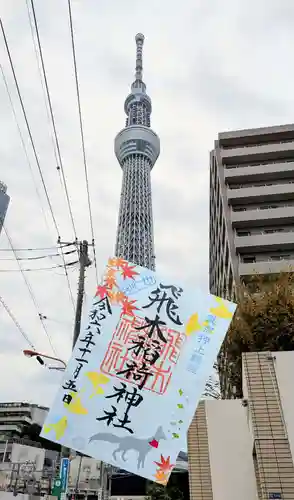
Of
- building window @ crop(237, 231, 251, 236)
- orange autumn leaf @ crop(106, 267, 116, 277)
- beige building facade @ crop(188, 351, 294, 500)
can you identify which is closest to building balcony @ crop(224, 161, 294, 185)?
building window @ crop(237, 231, 251, 236)

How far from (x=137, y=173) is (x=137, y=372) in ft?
337

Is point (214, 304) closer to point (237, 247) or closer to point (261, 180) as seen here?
point (237, 247)

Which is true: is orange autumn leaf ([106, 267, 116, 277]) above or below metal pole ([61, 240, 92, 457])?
below

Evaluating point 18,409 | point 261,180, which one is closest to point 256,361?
point 261,180

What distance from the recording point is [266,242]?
111 ft

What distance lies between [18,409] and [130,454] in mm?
77988

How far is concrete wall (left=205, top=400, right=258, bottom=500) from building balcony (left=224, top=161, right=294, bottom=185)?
31.2m

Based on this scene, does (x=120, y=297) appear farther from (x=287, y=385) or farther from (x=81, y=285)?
(x=81, y=285)

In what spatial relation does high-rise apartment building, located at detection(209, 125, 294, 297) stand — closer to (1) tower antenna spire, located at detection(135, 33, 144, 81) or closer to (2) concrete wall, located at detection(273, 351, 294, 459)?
(2) concrete wall, located at detection(273, 351, 294, 459)

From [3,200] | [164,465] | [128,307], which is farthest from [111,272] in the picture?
[3,200]

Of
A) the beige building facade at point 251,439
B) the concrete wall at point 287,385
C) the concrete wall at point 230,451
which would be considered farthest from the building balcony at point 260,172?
the concrete wall at point 287,385

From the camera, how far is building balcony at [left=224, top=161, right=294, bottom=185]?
37.4 meters

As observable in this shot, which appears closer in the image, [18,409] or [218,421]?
[218,421]

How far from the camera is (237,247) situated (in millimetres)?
34125
